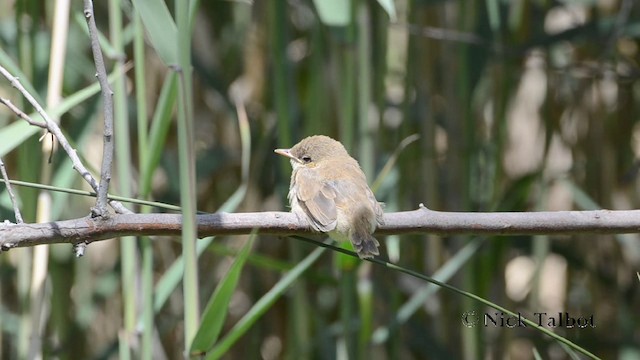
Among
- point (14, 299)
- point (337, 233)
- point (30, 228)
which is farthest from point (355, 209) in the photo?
point (14, 299)

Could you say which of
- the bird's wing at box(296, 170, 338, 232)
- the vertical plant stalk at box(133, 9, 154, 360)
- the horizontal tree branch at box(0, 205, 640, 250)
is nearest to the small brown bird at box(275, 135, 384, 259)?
the bird's wing at box(296, 170, 338, 232)

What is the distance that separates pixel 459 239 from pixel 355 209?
34.5 inches

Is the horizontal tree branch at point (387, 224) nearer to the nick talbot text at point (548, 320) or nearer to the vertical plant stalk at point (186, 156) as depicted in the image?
the vertical plant stalk at point (186, 156)

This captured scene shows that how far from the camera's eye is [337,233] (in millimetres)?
1746

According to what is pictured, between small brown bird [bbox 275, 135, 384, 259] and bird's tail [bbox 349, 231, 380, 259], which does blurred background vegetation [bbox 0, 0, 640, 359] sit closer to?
small brown bird [bbox 275, 135, 384, 259]

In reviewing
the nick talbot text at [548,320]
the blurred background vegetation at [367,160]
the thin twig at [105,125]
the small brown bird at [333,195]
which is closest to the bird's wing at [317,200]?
the small brown bird at [333,195]

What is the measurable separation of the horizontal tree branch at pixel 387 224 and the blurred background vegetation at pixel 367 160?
0.45 m

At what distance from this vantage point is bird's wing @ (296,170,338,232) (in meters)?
1.63

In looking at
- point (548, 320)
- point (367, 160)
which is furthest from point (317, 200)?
point (548, 320)

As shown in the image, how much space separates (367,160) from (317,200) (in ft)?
1.06

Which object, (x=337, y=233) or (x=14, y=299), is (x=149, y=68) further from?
(x=337, y=233)

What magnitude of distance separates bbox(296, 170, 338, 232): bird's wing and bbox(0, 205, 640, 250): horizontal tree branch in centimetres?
27

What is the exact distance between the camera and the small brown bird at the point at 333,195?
1.60 metres

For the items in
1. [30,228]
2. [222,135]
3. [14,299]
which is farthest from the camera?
[222,135]
